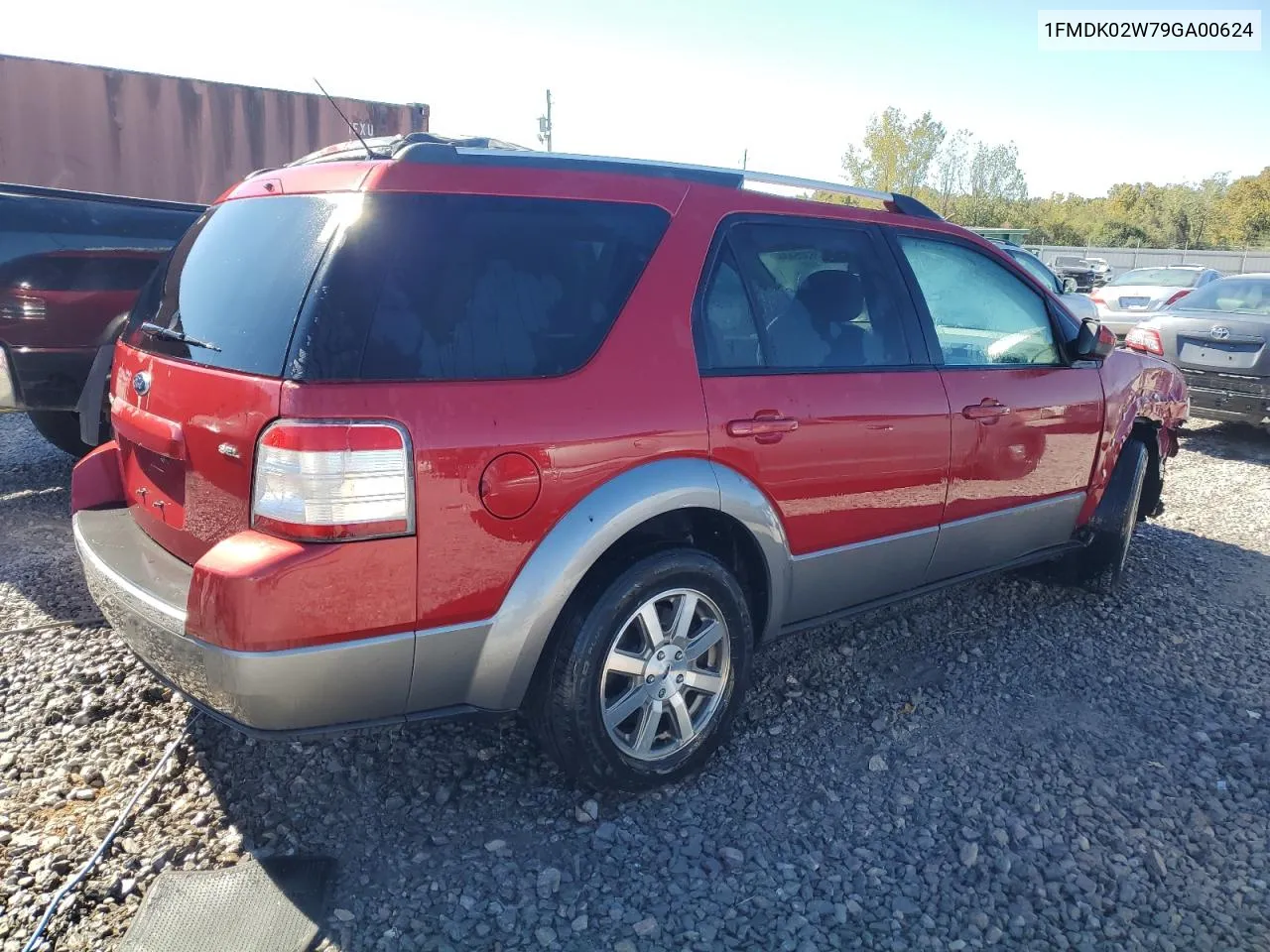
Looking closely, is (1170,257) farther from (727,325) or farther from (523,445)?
(523,445)

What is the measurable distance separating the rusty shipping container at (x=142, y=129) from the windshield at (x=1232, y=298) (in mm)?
10139

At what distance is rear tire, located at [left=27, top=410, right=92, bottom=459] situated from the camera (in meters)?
5.68

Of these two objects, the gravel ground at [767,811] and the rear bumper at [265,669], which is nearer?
the rear bumper at [265,669]

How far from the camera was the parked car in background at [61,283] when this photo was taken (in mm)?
4875

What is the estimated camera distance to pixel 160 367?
256cm

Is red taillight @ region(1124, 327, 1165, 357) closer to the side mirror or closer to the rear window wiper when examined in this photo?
the side mirror

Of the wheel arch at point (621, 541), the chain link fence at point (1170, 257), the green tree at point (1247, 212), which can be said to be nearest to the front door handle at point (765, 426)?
the wheel arch at point (621, 541)

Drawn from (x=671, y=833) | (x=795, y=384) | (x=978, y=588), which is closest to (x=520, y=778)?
(x=671, y=833)

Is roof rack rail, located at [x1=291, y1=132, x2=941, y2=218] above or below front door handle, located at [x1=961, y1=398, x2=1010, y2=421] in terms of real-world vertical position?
above

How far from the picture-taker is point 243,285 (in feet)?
7.97

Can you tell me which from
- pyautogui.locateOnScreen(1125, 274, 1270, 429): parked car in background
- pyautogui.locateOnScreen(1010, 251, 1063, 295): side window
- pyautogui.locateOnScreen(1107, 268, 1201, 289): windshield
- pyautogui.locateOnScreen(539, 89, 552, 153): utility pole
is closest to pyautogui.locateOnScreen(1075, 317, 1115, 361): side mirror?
pyautogui.locateOnScreen(1125, 274, 1270, 429): parked car in background

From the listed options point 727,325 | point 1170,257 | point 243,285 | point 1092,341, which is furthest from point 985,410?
point 1170,257

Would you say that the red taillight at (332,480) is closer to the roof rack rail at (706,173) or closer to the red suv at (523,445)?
the red suv at (523,445)

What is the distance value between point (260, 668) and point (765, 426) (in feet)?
5.13
